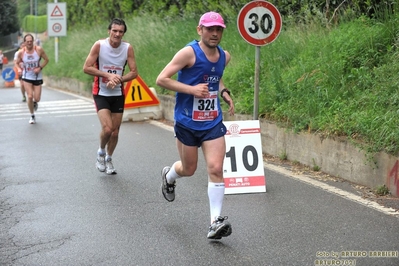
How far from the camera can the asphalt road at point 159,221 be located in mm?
6105

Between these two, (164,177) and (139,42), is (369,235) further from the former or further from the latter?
(139,42)

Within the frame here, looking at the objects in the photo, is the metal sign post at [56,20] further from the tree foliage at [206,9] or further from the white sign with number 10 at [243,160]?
the white sign with number 10 at [243,160]

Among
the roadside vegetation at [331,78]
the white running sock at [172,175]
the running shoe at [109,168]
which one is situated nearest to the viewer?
the white running sock at [172,175]

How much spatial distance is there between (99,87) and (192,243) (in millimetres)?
3905

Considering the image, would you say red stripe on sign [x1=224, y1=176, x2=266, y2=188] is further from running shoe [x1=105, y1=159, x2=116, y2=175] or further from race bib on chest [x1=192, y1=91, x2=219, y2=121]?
running shoe [x1=105, y1=159, x2=116, y2=175]

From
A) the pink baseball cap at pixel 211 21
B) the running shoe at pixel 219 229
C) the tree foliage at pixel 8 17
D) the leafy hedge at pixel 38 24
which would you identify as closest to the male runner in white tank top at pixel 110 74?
the pink baseball cap at pixel 211 21

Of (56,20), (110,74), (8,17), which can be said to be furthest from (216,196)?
(8,17)

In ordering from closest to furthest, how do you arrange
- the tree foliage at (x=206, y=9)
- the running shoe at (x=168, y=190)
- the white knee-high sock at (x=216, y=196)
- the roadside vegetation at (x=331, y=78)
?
the white knee-high sock at (x=216, y=196) → the running shoe at (x=168, y=190) → the roadside vegetation at (x=331, y=78) → the tree foliage at (x=206, y=9)

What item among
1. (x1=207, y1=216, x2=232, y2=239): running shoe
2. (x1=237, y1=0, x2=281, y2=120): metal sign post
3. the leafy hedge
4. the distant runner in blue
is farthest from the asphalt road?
the leafy hedge

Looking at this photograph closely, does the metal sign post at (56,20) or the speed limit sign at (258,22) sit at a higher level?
the metal sign post at (56,20)

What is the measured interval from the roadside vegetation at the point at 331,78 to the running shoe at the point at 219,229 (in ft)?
8.52

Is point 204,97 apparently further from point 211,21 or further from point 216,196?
point 216,196

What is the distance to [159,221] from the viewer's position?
24.1 ft

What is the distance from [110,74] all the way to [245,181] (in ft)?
7.52
